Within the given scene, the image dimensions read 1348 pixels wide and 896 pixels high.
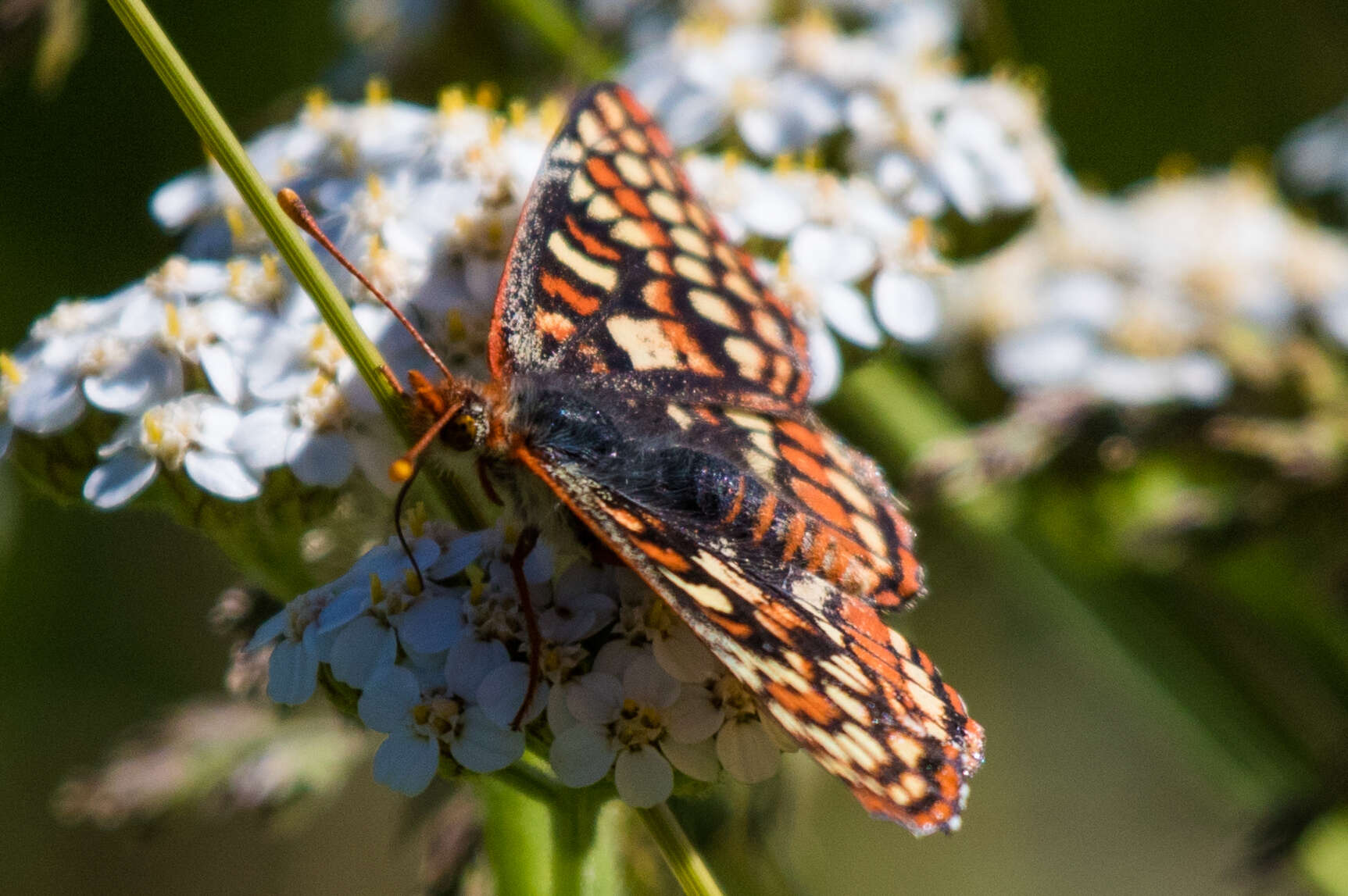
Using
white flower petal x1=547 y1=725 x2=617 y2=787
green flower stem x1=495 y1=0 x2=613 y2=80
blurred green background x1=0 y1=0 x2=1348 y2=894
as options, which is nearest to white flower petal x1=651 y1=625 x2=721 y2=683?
white flower petal x1=547 y1=725 x2=617 y2=787

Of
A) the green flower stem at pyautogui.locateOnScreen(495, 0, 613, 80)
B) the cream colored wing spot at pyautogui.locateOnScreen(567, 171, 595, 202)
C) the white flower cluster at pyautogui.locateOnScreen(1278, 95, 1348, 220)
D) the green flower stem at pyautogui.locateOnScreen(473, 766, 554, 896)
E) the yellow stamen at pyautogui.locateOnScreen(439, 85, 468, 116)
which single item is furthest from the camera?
the white flower cluster at pyautogui.locateOnScreen(1278, 95, 1348, 220)

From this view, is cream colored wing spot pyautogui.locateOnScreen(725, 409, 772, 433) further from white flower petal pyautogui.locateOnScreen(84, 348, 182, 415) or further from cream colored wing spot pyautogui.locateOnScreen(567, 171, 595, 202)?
white flower petal pyautogui.locateOnScreen(84, 348, 182, 415)

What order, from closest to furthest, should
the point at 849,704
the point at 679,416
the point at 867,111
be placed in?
1. the point at 849,704
2. the point at 679,416
3. the point at 867,111

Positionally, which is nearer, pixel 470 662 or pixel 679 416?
pixel 470 662

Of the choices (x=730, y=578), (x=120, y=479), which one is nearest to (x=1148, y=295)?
(x=730, y=578)

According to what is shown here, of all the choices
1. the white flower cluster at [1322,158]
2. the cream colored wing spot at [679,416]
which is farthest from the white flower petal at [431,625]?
the white flower cluster at [1322,158]

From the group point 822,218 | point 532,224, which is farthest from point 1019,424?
point 532,224

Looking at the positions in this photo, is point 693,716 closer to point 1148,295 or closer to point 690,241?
point 690,241
